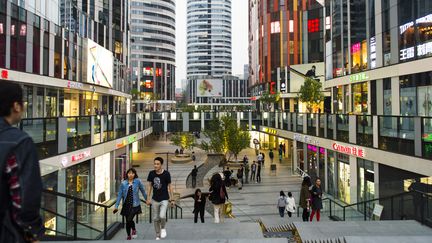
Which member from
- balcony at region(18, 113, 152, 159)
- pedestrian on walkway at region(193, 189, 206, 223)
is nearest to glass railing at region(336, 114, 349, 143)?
pedestrian on walkway at region(193, 189, 206, 223)

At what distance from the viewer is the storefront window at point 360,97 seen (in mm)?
27094

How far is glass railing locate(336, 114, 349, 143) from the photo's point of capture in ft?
76.8

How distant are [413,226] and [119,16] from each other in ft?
188

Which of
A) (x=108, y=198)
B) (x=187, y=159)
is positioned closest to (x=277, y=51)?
(x=187, y=159)

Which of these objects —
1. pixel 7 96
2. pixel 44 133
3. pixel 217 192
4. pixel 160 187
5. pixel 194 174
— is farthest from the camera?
pixel 194 174

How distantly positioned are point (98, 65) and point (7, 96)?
42595 mm

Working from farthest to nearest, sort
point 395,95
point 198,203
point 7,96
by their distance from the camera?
1. point 395,95
2. point 198,203
3. point 7,96

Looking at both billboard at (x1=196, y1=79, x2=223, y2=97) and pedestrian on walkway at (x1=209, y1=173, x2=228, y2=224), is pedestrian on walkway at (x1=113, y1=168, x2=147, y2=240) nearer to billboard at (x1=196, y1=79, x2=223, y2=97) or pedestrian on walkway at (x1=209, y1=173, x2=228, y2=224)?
pedestrian on walkway at (x1=209, y1=173, x2=228, y2=224)

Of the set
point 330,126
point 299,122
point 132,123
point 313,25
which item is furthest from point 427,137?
point 313,25

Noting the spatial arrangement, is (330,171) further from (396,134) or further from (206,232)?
(206,232)

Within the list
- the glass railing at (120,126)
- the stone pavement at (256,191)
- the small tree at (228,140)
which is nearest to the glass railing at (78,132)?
the glass railing at (120,126)

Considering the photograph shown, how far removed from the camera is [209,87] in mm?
179250

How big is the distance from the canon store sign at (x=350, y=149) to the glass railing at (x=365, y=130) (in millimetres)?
408

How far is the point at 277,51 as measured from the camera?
75438 mm
